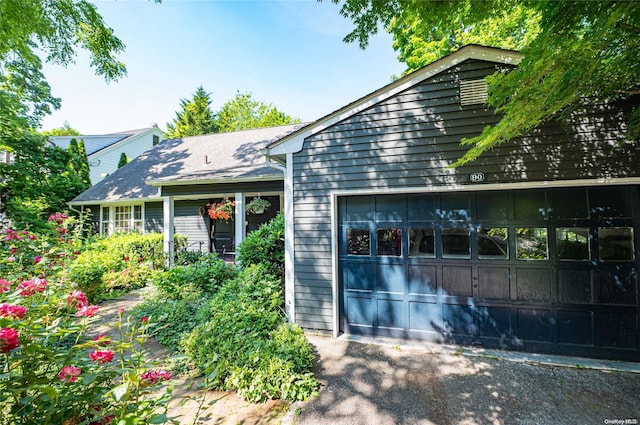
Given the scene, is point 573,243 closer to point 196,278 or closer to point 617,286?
point 617,286

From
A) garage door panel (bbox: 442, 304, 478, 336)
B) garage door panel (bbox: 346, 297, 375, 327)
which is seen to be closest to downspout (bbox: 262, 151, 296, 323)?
garage door panel (bbox: 346, 297, 375, 327)

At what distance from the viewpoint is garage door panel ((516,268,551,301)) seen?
399 centimetres

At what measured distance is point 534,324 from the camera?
4020 millimetres

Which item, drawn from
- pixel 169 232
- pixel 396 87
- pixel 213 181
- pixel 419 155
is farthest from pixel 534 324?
pixel 169 232

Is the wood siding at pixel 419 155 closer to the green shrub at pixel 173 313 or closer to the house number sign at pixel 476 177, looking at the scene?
the house number sign at pixel 476 177

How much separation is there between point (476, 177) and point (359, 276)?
2492mm

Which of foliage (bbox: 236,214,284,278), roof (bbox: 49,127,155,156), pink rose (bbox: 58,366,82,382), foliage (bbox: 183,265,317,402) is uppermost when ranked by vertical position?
roof (bbox: 49,127,155,156)

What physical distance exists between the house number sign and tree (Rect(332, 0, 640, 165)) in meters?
0.81

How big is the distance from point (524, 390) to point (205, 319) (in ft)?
14.7

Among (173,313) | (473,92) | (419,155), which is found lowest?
(173,313)

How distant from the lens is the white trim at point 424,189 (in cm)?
366

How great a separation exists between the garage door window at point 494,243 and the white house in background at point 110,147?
22038 millimetres

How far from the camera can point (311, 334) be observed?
480 centimetres

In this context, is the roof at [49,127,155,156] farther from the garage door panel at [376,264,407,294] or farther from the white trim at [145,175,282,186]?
the garage door panel at [376,264,407,294]
